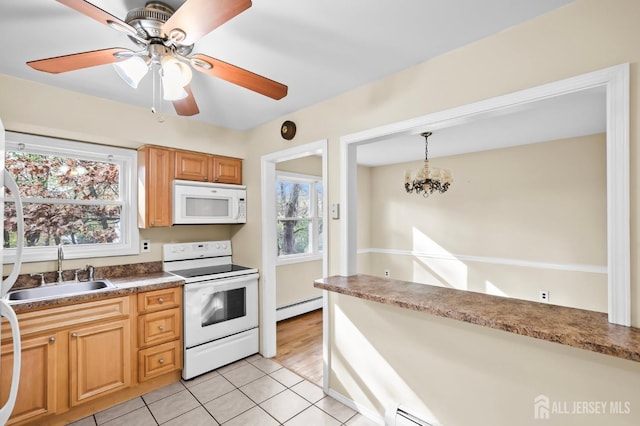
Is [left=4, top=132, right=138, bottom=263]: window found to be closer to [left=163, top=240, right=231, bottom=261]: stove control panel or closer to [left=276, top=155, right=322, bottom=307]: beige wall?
[left=163, top=240, right=231, bottom=261]: stove control panel

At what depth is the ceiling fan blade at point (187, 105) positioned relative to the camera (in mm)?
1798

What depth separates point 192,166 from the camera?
3.02 meters

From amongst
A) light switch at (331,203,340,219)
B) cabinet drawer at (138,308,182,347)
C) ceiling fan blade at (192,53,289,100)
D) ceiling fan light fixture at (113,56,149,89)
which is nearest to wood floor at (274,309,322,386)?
cabinet drawer at (138,308,182,347)

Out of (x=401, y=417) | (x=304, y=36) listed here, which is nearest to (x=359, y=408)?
(x=401, y=417)

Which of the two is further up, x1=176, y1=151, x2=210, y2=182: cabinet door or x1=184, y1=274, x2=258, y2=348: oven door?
x1=176, y1=151, x2=210, y2=182: cabinet door

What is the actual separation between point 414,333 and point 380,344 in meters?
0.29

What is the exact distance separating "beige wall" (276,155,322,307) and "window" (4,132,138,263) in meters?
1.88

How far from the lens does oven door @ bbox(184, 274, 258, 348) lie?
2.67 metres

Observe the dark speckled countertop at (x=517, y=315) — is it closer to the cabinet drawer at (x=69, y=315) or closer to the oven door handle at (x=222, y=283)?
the oven door handle at (x=222, y=283)

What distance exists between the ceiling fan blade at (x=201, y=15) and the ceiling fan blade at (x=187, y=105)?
0.58 m

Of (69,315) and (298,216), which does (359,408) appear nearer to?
(69,315)

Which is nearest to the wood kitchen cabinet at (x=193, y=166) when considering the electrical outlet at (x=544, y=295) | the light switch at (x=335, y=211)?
the light switch at (x=335, y=211)

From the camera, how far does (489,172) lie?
4.13 m

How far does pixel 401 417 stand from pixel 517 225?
3.10 meters
